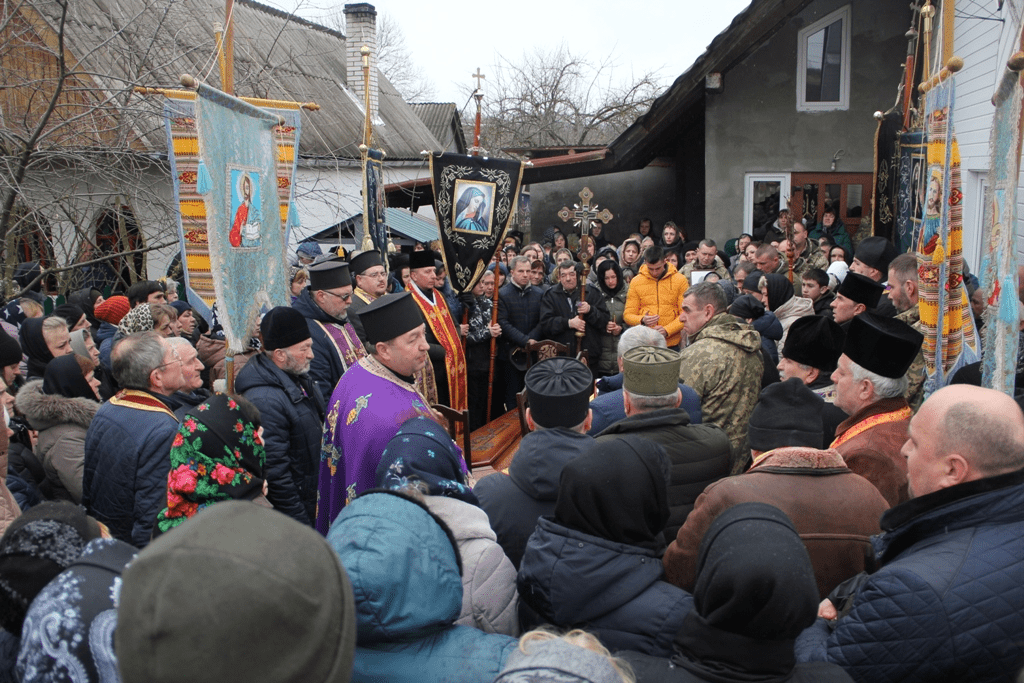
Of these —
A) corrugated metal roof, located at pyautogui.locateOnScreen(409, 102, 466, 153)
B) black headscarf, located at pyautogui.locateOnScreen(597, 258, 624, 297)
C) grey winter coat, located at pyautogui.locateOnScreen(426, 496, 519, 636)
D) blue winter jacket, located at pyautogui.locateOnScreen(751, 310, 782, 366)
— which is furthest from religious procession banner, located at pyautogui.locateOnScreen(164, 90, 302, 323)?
corrugated metal roof, located at pyautogui.locateOnScreen(409, 102, 466, 153)

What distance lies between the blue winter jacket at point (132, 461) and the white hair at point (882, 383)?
3.13 m

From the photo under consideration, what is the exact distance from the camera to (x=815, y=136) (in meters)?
12.2

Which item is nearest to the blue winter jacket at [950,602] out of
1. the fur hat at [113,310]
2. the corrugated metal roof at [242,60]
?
the corrugated metal roof at [242,60]

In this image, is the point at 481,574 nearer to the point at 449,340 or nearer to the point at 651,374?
the point at 651,374

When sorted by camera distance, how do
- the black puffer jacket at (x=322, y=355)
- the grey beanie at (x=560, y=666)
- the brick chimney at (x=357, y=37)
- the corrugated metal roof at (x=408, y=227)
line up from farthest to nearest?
the brick chimney at (x=357, y=37), the corrugated metal roof at (x=408, y=227), the black puffer jacket at (x=322, y=355), the grey beanie at (x=560, y=666)

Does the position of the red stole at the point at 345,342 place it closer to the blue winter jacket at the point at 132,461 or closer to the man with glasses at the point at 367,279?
the man with glasses at the point at 367,279

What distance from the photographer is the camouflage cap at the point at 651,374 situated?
127 inches

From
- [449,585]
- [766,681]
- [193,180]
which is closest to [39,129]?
[193,180]

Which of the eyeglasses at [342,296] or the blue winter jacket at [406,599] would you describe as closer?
the blue winter jacket at [406,599]

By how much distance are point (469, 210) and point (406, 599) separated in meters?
5.68

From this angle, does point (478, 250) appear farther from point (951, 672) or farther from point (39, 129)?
point (951, 672)

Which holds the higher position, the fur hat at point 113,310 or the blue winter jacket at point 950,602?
the fur hat at point 113,310

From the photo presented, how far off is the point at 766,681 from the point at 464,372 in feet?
17.6

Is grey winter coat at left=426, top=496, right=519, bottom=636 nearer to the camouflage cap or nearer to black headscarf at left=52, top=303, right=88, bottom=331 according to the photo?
the camouflage cap
